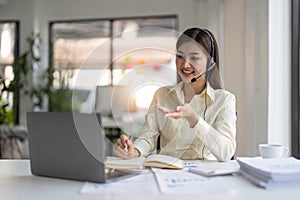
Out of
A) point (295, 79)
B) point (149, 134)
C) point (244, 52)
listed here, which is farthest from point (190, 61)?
point (244, 52)

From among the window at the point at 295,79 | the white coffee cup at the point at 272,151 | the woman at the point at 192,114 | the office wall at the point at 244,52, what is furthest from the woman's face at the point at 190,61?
the window at the point at 295,79

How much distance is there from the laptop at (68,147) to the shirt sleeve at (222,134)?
1.11 feet

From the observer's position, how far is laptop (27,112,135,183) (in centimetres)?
102

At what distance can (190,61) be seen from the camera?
4.12 feet

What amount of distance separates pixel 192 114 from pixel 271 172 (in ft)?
0.98

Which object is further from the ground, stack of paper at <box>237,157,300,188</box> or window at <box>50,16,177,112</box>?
window at <box>50,16,177,112</box>

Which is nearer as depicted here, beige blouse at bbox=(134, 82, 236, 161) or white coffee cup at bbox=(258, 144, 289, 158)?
beige blouse at bbox=(134, 82, 236, 161)

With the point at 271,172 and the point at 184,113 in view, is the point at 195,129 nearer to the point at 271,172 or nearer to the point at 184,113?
the point at 184,113

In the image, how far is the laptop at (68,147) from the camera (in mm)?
1021

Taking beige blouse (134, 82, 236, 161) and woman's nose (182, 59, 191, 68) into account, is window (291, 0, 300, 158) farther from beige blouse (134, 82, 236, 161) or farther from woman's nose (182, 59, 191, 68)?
woman's nose (182, 59, 191, 68)

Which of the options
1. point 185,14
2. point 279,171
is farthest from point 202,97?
A: point 185,14

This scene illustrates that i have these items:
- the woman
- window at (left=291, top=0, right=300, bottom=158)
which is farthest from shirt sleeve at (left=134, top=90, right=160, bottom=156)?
window at (left=291, top=0, right=300, bottom=158)

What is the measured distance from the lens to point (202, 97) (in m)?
1.34

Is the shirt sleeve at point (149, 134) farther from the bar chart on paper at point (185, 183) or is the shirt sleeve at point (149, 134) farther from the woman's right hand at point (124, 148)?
the bar chart on paper at point (185, 183)
